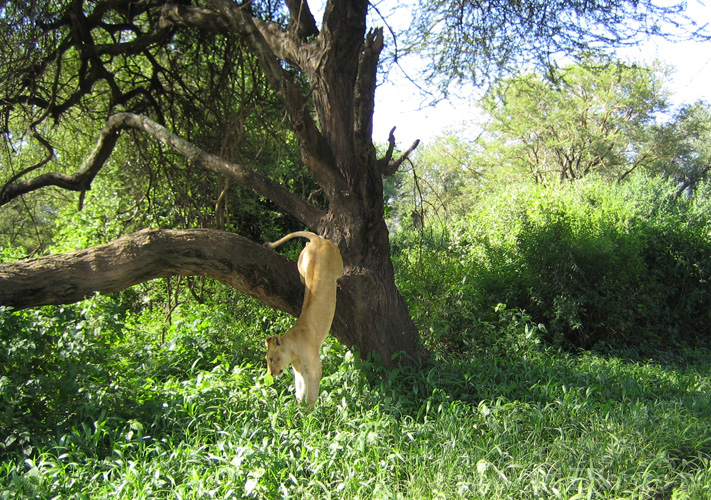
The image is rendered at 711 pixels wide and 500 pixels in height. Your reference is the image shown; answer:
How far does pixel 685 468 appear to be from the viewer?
3910 millimetres

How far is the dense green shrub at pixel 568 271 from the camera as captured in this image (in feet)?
23.6

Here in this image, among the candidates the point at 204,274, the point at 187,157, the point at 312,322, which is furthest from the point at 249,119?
the point at 312,322

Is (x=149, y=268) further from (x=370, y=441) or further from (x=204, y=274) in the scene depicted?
(x=370, y=441)

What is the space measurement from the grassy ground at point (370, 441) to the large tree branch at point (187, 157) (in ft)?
5.03

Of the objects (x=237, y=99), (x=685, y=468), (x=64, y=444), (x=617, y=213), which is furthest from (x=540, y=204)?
(x=64, y=444)

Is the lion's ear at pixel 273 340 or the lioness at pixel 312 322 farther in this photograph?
the lioness at pixel 312 322

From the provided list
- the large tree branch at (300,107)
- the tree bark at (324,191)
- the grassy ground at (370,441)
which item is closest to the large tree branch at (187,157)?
the tree bark at (324,191)

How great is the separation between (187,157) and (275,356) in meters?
2.47

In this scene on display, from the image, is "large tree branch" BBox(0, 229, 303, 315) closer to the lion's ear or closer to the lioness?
the lioness

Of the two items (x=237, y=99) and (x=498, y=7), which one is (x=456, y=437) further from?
(x=237, y=99)

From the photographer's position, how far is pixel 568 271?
8227 mm

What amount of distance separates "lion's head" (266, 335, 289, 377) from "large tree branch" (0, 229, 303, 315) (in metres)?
1.36

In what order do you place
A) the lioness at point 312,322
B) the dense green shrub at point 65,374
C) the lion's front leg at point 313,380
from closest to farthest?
the lioness at point 312,322, the lion's front leg at point 313,380, the dense green shrub at point 65,374

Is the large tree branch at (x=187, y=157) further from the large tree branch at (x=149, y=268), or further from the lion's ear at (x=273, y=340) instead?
the lion's ear at (x=273, y=340)
